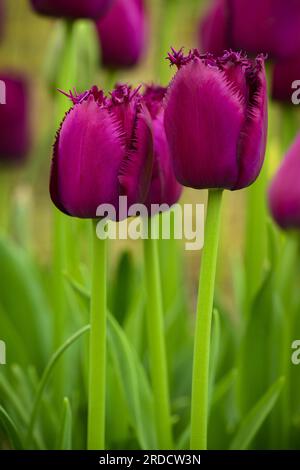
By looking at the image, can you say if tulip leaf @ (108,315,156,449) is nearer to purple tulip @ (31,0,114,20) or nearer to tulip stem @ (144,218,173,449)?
tulip stem @ (144,218,173,449)

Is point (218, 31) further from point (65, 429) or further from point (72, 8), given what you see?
point (65, 429)

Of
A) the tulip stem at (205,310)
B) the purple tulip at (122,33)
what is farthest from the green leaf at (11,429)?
the purple tulip at (122,33)

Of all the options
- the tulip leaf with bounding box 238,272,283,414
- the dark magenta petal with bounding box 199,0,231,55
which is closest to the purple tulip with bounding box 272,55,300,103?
the dark magenta petal with bounding box 199,0,231,55

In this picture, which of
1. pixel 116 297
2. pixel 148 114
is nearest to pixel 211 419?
pixel 116 297

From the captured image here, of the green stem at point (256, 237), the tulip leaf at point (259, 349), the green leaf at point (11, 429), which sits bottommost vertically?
the green leaf at point (11, 429)

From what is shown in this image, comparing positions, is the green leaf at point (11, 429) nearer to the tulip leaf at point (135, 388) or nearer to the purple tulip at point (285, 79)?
the tulip leaf at point (135, 388)

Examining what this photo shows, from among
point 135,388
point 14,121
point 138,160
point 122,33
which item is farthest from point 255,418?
point 14,121
